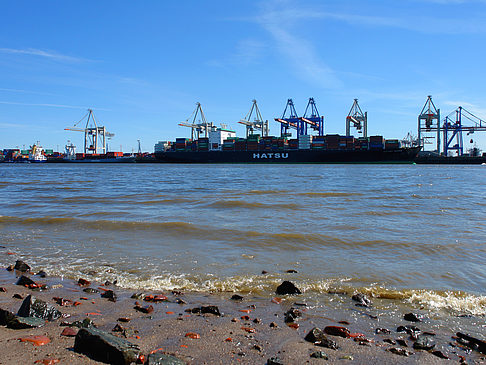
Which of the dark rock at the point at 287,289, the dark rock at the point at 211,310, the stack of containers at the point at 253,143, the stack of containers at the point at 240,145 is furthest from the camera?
the stack of containers at the point at 240,145

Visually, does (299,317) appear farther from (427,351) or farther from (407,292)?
(407,292)

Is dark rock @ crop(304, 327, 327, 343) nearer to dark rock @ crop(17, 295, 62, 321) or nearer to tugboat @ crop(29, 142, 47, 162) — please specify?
dark rock @ crop(17, 295, 62, 321)

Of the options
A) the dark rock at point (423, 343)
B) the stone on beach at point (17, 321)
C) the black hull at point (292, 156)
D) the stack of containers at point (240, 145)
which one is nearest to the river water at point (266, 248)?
the dark rock at point (423, 343)

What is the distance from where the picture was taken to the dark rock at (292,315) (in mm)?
3258

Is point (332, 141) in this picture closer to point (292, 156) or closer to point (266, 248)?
point (292, 156)

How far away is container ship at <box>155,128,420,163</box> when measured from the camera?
69.9m

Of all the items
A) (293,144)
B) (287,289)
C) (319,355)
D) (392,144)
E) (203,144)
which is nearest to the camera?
(319,355)

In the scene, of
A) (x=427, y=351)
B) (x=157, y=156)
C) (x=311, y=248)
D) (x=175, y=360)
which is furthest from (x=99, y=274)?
(x=157, y=156)

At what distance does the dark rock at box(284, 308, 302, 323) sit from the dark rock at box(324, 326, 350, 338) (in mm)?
361

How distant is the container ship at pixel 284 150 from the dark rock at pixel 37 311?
71436mm

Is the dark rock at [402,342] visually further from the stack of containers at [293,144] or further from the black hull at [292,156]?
the stack of containers at [293,144]

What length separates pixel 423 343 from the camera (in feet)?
9.12

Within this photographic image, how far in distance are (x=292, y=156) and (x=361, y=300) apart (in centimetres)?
7185

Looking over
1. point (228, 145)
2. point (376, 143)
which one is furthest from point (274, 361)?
point (228, 145)
